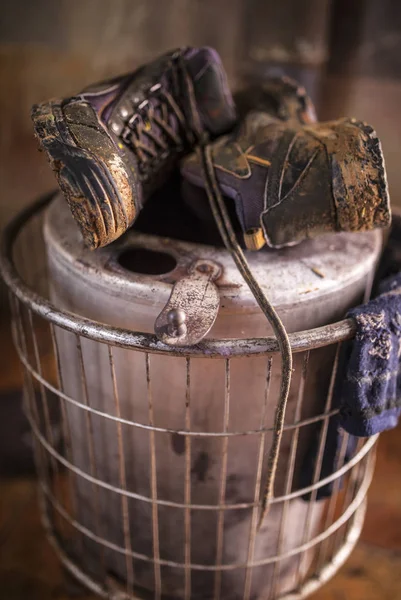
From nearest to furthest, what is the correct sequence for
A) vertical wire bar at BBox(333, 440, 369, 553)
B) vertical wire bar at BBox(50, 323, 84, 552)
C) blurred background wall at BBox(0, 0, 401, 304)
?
1. vertical wire bar at BBox(50, 323, 84, 552)
2. vertical wire bar at BBox(333, 440, 369, 553)
3. blurred background wall at BBox(0, 0, 401, 304)

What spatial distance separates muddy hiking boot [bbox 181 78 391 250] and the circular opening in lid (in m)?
0.10

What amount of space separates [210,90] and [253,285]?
326 millimetres

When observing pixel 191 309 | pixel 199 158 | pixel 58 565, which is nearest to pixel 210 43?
pixel 199 158

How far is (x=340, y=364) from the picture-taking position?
2.60 ft

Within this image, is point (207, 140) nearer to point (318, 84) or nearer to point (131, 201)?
point (131, 201)

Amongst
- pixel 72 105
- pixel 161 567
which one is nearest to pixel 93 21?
pixel 72 105

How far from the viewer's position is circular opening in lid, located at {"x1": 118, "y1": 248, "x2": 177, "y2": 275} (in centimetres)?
75

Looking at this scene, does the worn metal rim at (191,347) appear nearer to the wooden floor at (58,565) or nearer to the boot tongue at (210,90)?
the boot tongue at (210,90)

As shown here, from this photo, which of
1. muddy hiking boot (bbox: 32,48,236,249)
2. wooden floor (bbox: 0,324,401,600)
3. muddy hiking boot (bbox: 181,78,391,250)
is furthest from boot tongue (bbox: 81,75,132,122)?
wooden floor (bbox: 0,324,401,600)

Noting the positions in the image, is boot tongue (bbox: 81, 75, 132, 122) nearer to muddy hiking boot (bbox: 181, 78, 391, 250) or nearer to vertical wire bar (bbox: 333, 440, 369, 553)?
muddy hiking boot (bbox: 181, 78, 391, 250)

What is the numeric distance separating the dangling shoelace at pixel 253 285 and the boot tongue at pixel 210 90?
10 millimetres

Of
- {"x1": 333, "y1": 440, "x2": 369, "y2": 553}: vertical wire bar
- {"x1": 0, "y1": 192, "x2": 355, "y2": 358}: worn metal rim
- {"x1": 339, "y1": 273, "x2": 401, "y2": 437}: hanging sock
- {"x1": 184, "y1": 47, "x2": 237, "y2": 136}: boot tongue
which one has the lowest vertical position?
{"x1": 333, "y1": 440, "x2": 369, "y2": 553}: vertical wire bar

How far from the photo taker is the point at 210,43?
4.40 ft

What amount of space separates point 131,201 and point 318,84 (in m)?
0.87
